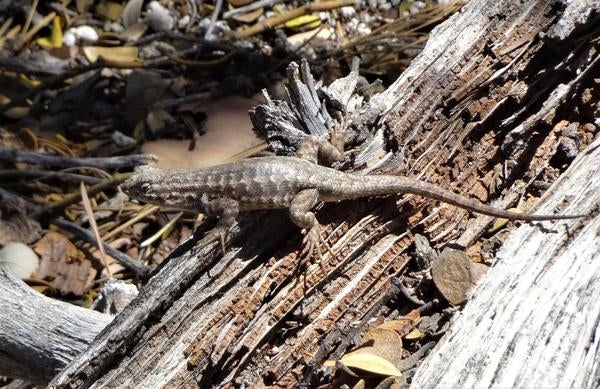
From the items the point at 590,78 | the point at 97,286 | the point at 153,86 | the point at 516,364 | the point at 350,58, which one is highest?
the point at 153,86

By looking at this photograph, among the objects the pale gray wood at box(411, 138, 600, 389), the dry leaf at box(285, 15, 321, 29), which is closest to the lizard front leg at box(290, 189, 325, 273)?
the pale gray wood at box(411, 138, 600, 389)

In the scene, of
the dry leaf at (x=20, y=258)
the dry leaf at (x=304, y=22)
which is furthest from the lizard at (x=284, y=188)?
the dry leaf at (x=304, y=22)

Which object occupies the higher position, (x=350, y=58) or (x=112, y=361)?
(x=350, y=58)

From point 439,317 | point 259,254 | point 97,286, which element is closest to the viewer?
point 439,317

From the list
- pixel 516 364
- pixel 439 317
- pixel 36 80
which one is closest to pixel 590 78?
pixel 439 317

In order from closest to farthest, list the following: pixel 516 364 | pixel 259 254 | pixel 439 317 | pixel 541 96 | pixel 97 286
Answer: pixel 516 364
pixel 439 317
pixel 259 254
pixel 541 96
pixel 97 286

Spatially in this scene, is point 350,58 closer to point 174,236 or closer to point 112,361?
point 174,236

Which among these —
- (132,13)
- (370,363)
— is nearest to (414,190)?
(370,363)

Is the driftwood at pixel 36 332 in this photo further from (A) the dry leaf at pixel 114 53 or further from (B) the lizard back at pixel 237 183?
(A) the dry leaf at pixel 114 53
